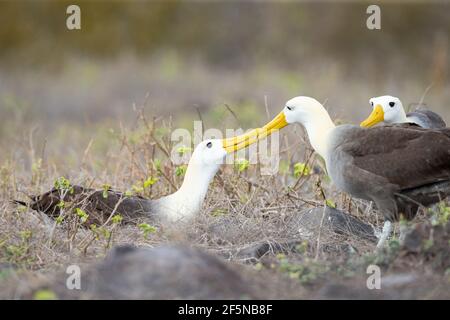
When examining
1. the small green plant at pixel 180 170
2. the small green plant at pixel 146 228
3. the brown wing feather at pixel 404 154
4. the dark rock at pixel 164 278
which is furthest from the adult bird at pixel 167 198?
the dark rock at pixel 164 278

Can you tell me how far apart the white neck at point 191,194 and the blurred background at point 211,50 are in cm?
857

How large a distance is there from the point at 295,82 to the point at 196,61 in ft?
9.39

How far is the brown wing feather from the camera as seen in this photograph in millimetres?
5336

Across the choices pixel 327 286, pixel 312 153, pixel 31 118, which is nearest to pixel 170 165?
pixel 312 153

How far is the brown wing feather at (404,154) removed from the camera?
5.34 m

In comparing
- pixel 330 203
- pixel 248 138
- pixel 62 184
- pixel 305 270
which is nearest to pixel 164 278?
pixel 305 270

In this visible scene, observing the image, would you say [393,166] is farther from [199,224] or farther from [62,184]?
[62,184]

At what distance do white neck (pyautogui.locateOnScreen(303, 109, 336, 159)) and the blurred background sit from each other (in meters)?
8.80

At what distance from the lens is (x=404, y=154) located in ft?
17.7

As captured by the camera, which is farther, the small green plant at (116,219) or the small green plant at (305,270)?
the small green plant at (116,219)

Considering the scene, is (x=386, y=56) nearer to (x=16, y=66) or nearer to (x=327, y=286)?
(x=16, y=66)

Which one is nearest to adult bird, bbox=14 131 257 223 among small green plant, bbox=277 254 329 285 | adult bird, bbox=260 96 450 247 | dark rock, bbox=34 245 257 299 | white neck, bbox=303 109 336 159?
white neck, bbox=303 109 336 159

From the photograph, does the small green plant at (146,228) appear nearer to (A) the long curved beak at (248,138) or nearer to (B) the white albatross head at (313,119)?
(A) the long curved beak at (248,138)

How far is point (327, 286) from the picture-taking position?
4.66 m
